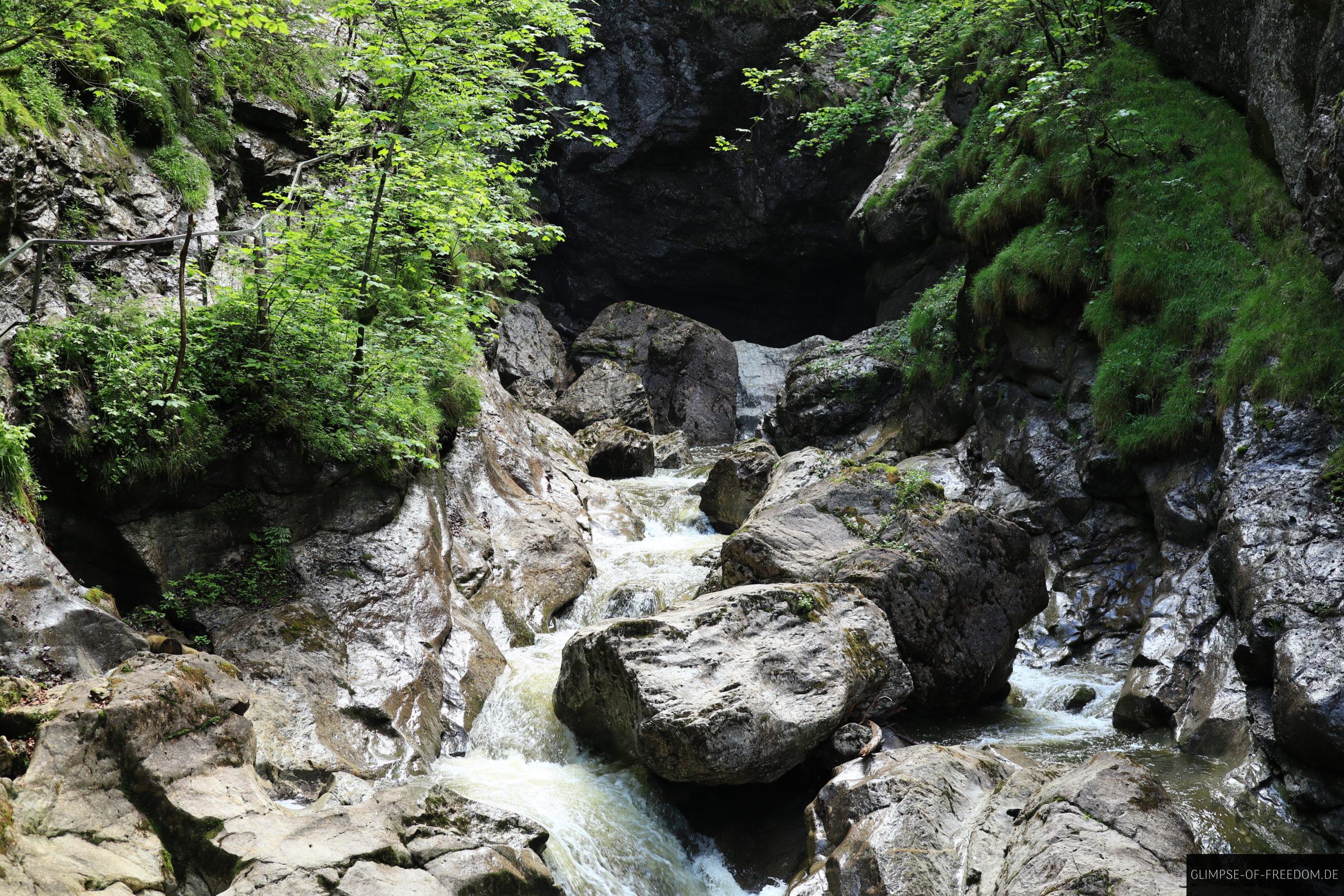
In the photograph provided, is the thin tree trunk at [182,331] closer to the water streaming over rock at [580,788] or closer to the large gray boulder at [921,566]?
the water streaming over rock at [580,788]

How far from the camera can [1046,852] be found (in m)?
4.48

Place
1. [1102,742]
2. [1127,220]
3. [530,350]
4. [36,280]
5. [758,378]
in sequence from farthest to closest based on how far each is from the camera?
[758,378]
[530,350]
[1127,220]
[1102,742]
[36,280]

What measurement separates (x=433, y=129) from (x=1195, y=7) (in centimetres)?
1055

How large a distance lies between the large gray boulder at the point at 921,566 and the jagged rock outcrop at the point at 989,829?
2.32 meters

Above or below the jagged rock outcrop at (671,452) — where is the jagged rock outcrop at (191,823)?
above

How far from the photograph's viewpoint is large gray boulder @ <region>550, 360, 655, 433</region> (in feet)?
71.8

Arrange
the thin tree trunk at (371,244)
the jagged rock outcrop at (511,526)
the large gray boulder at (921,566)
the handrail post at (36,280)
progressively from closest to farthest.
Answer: the handrail post at (36,280), the large gray boulder at (921,566), the thin tree trunk at (371,244), the jagged rock outcrop at (511,526)

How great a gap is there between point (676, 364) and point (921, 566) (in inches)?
647

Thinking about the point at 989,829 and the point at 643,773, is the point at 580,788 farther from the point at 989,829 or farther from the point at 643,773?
the point at 989,829

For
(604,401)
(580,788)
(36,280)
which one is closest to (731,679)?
(580,788)

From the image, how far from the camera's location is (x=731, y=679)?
23.4ft

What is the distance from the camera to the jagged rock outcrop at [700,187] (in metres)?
23.9

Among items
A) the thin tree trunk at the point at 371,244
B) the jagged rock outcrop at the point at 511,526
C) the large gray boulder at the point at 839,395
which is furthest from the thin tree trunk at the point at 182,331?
the large gray boulder at the point at 839,395

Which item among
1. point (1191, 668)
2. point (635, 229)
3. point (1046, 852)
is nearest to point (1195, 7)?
point (1191, 668)
